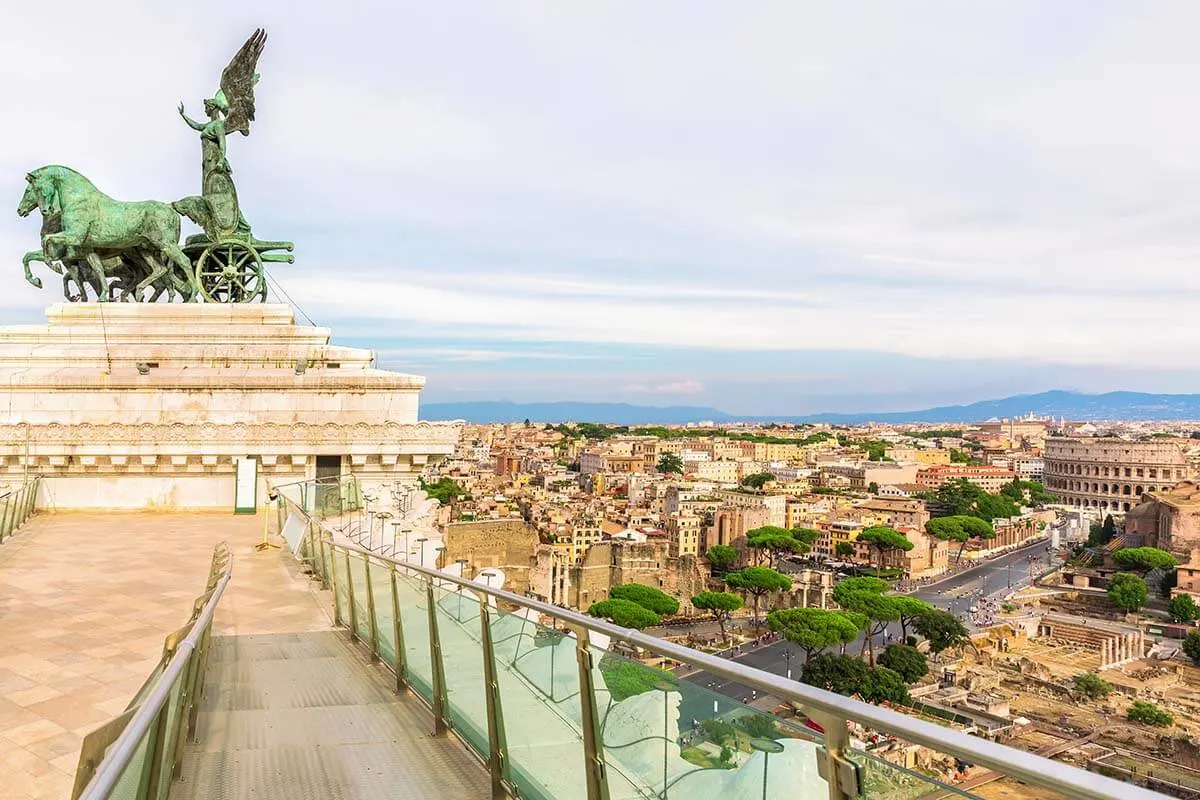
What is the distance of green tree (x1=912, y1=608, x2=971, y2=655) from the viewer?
52.4 meters

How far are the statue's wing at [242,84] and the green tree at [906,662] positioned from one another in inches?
1646

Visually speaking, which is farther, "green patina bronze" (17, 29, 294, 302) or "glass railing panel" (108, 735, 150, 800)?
"green patina bronze" (17, 29, 294, 302)

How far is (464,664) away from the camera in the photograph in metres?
4.14

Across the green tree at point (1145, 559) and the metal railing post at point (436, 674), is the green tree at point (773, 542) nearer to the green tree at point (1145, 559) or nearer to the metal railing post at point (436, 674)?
the green tree at point (1145, 559)

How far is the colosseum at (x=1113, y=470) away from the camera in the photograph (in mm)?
106438

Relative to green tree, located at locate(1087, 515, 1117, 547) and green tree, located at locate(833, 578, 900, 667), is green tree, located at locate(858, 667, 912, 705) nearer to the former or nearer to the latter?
green tree, located at locate(833, 578, 900, 667)

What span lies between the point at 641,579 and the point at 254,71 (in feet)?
179

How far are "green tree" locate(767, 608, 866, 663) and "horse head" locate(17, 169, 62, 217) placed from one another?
43104 mm

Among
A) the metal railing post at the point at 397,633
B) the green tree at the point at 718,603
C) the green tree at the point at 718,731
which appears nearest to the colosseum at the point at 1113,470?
the green tree at the point at 718,603

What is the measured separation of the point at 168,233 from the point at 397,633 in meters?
13.4

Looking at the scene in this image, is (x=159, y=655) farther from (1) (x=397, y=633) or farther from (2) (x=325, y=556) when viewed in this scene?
(2) (x=325, y=556)

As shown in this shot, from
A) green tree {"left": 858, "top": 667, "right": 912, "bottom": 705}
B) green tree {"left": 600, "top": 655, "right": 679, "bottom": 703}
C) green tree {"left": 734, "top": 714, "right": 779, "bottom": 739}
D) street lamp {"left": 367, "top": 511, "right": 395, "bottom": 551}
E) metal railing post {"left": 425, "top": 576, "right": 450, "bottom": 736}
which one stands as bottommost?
green tree {"left": 858, "top": 667, "right": 912, "bottom": 705}

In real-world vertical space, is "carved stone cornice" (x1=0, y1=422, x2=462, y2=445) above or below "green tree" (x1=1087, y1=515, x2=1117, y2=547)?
above

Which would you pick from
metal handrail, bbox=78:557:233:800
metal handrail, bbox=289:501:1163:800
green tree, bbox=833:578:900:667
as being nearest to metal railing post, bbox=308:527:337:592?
metal handrail, bbox=78:557:233:800
